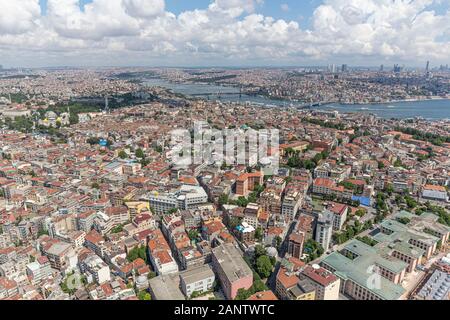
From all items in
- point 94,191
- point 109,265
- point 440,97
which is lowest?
point 109,265

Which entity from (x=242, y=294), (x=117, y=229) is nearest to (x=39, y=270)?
(x=117, y=229)

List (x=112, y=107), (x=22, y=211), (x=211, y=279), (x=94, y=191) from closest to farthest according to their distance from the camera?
(x=211, y=279) → (x=22, y=211) → (x=94, y=191) → (x=112, y=107)

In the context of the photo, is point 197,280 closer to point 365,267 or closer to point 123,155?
point 365,267

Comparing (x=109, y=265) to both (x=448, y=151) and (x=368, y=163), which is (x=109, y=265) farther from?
(x=448, y=151)

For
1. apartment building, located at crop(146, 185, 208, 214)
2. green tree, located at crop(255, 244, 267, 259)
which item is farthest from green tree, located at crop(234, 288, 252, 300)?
apartment building, located at crop(146, 185, 208, 214)

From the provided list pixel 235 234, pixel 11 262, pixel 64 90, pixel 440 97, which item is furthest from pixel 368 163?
pixel 64 90

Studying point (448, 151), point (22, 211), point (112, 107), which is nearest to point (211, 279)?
point (22, 211)

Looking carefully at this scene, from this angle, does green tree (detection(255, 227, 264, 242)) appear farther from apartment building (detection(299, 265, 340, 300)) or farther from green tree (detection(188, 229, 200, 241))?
apartment building (detection(299, 265, 340, 300))
